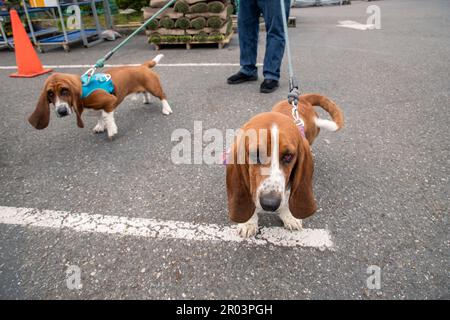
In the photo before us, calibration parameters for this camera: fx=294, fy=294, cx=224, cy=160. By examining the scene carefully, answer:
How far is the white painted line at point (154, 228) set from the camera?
6.31 feet

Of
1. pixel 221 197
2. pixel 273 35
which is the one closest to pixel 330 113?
pixel 221 197

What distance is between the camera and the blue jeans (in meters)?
4.06

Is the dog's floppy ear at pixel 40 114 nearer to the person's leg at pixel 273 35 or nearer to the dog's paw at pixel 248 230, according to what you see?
the dog's paw at pixel 248 230

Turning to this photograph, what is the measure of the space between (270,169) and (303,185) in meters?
0.29

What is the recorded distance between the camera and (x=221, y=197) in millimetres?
2320

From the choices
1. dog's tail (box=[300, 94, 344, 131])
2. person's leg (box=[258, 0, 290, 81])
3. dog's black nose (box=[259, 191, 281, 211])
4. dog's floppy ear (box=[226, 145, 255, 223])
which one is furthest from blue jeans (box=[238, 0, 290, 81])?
dog's black nose (box=[259, 191, 281, 211])

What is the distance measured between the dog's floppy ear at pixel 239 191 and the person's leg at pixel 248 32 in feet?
11.1

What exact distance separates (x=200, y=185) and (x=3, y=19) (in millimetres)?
8502

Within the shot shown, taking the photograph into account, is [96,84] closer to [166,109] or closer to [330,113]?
[166,109]

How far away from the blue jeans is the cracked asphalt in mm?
352

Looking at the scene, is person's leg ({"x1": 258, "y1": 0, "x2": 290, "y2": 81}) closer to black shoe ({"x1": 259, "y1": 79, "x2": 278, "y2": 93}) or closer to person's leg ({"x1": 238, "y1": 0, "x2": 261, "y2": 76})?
black shoe ({"x1": 259, "y1": 79, "x2": 278, "y2": 93})

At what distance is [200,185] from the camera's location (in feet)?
8.07
